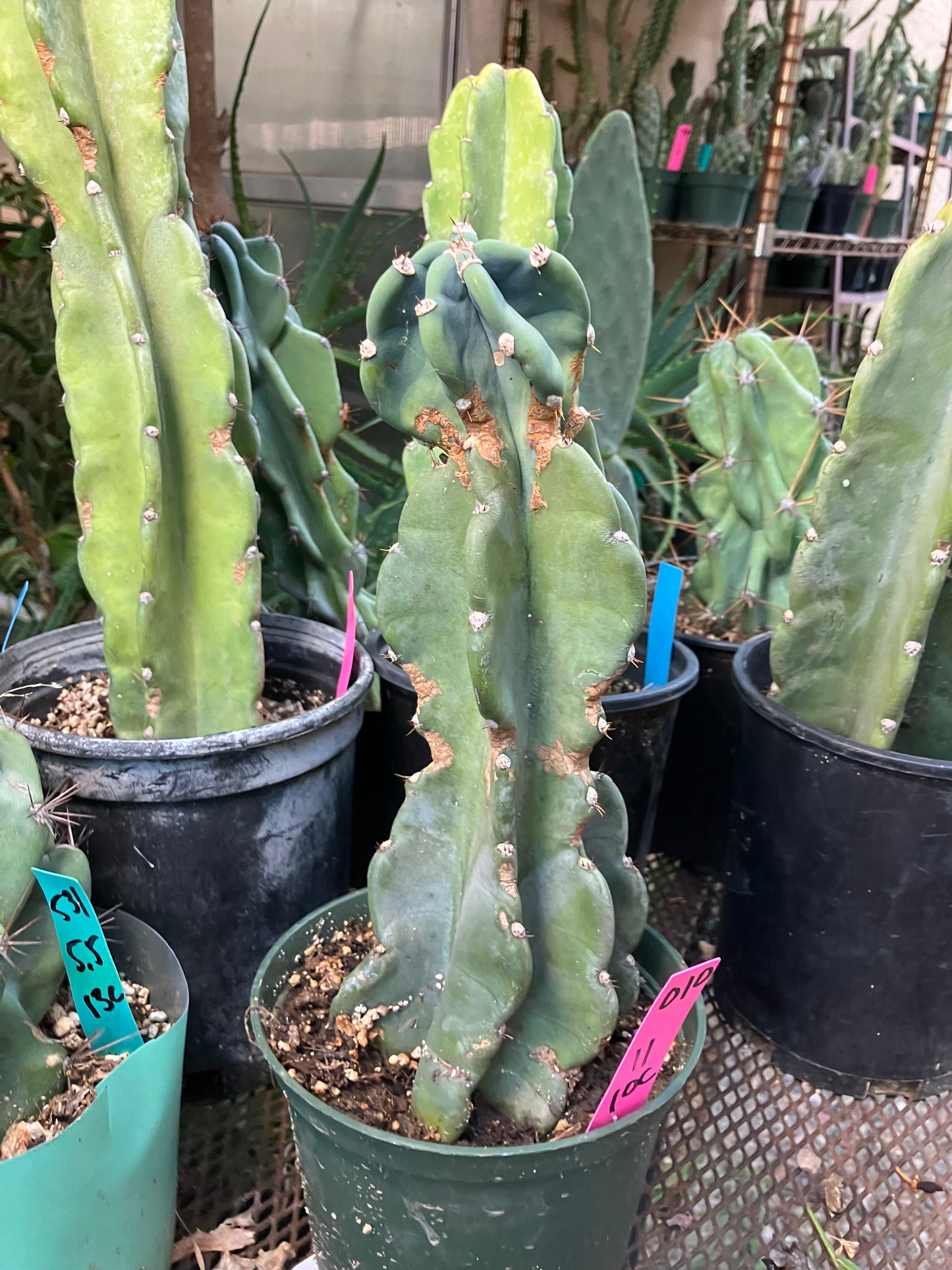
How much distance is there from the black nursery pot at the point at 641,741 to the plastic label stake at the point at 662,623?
0.02 meters

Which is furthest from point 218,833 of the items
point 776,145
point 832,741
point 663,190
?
point 663,190

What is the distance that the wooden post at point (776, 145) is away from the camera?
2.34 metres

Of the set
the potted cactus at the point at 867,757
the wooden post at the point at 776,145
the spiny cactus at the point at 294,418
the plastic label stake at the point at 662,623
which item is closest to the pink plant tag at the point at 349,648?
the spiny cactus at the point at 294,418

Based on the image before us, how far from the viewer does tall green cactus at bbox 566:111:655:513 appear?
146cm

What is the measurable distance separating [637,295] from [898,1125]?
1205 mm

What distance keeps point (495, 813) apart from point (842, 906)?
57cm

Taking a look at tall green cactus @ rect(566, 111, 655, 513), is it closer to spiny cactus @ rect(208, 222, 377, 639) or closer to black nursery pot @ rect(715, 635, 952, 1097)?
spiny cactus @ rect(208, 222, 377, 639)

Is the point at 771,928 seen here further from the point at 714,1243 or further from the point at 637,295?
the point at 637,295

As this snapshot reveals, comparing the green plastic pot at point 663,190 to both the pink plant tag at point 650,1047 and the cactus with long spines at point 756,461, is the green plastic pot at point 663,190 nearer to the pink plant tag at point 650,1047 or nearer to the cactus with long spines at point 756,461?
the cactus with long spines at point 756,461

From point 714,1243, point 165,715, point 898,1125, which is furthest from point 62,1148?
point 898,1125

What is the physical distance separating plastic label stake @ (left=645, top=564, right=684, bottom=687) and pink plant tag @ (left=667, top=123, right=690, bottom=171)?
2.25 metres

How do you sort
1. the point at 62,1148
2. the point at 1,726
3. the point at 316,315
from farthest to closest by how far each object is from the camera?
the point at 316,315 < the point at 1,726 < the point at 62,1148

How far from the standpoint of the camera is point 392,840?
0.72 metres

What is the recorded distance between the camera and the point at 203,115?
4.59ft
